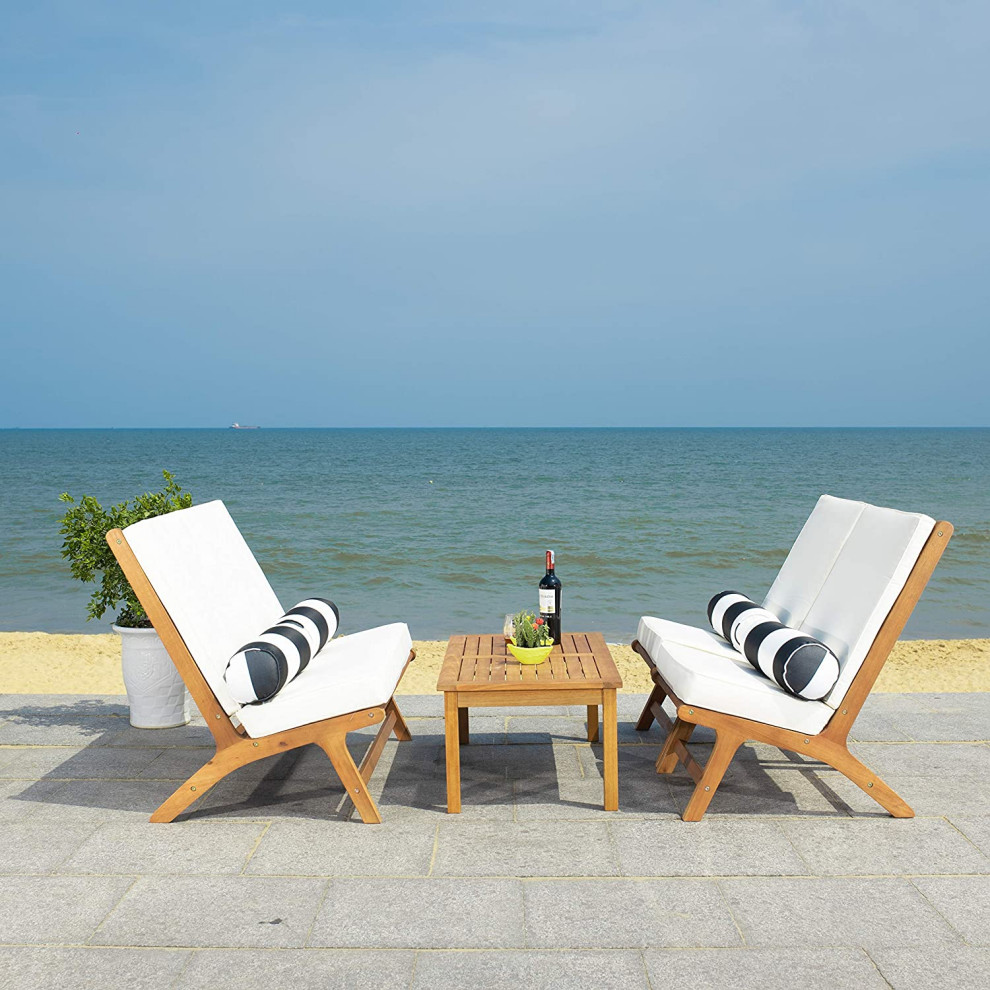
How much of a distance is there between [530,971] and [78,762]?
2.36 metres

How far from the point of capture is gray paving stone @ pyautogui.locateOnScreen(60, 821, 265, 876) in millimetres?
2760

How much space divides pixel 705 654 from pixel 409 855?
1373 mm

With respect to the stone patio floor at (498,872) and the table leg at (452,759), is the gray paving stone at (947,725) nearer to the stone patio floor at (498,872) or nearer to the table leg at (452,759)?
the stone patio floor at (498,872)

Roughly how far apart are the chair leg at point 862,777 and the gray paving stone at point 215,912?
1.71 meters

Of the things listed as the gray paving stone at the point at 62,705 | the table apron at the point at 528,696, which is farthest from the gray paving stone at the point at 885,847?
the gray paving stone at the point at 62,705

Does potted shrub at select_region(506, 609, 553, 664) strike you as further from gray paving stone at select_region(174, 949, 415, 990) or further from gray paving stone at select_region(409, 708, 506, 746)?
gray paving stone at select_region(174, 949, 415, 990)

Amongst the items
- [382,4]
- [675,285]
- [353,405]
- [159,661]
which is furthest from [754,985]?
[353,405]

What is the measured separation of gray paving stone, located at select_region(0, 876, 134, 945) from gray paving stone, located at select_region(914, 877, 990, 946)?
2.23 metres

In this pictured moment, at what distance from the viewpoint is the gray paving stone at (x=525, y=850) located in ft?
8.88

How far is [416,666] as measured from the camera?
6539mm

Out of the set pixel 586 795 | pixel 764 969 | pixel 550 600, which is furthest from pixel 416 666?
pixel 764 969

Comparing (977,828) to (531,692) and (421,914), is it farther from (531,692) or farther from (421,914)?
(421,914)

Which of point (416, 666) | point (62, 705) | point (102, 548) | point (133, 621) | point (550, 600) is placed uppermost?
point (102, 548)

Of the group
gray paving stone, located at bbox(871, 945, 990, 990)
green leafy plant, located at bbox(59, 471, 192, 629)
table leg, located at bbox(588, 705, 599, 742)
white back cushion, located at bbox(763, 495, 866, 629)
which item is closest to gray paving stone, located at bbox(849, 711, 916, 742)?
white back cushion, located at bbox(763, 495, 866, 629)
